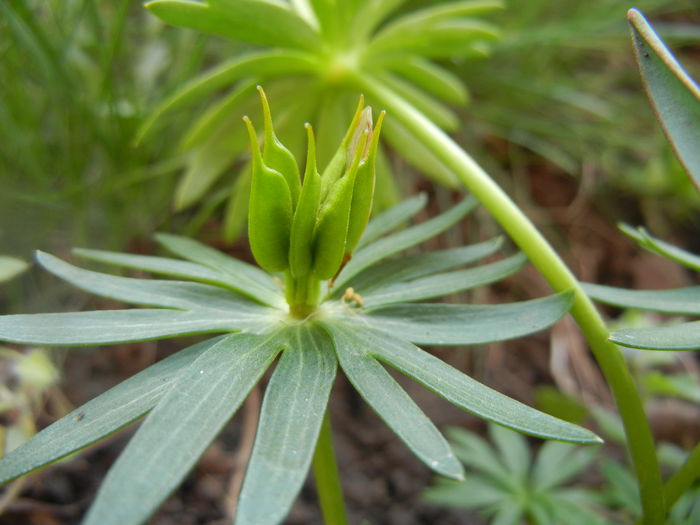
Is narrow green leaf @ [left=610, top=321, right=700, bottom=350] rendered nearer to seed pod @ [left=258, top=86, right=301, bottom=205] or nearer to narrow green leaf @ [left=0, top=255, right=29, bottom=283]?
seed pod @ [left=258, top=86, right=301, bottom=205]

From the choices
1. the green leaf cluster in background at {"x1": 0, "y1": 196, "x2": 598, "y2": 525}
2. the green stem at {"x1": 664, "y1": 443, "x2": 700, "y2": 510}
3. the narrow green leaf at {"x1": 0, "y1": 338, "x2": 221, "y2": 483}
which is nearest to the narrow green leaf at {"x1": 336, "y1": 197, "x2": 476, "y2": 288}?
the green leaf cluster in background at {"x1": 0, "y1": 196, "x2": 598, "y2": 525}

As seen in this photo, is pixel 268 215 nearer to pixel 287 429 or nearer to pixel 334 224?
pixel 334 224

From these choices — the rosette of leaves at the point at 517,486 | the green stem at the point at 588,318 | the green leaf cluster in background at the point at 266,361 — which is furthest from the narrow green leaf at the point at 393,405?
the rosette of leaves at the point at 517,486

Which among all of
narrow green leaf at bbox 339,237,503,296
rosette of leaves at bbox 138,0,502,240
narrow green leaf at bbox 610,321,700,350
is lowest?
narrow green leaf at bbox 610,321,700,350

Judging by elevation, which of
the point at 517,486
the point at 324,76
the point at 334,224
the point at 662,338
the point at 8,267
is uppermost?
the point at 324,76

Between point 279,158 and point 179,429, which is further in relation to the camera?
point 279,158

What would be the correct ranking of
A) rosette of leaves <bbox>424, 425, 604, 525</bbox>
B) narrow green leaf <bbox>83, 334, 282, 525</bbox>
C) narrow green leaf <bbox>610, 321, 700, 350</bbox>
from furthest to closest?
rosette of leaves <bbox>424, 425, 604, 525</bbox>, narrow green leaf <bbox>610, 321, 700, 350</bbox>, narrow green leaf <bbox>83, 334, 282, 525</bbox>

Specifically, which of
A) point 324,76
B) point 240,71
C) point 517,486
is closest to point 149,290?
point 240,71
